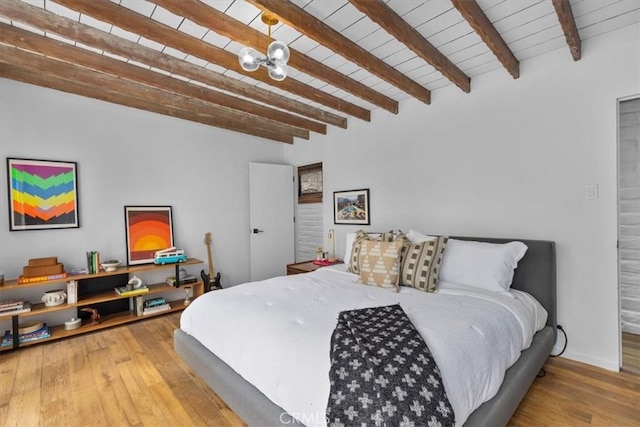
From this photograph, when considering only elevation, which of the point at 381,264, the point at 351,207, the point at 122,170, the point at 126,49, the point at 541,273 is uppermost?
the point at 126,49

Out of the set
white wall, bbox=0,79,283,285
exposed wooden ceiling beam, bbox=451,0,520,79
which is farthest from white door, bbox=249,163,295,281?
exposed wooden ceiling beam, bbox=451,0,520,79

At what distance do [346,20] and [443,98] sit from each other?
5.16 ft

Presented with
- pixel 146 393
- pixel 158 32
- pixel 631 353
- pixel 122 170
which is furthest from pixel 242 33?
pixel 631 353

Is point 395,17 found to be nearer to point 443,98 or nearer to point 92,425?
point 443,98

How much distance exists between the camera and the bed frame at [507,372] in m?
1.41

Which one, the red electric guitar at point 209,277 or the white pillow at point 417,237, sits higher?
the white pillow at point 417,237

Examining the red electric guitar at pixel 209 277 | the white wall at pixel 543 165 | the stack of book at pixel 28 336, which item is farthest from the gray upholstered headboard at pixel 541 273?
the stack of book at pixel 28 336

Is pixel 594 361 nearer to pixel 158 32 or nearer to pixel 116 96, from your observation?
pixel 158 32

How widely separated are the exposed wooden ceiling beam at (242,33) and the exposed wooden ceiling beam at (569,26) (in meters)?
1.61

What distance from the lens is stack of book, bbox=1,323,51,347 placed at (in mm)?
2705

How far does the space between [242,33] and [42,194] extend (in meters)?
2.75

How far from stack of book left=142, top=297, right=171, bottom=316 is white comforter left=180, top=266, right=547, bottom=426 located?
5.22 feet

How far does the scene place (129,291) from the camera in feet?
10.9

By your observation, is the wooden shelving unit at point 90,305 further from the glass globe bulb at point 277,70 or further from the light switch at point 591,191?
the light switch at point 591,191
